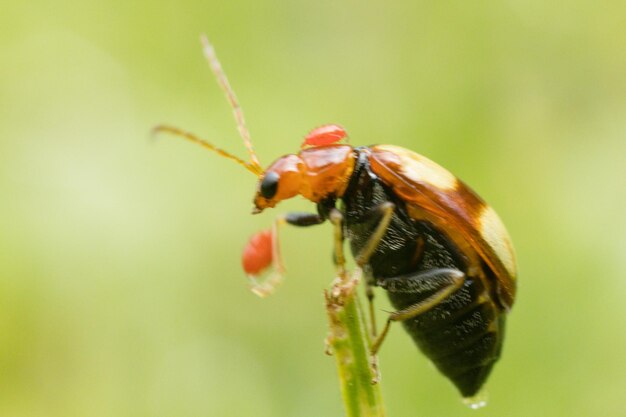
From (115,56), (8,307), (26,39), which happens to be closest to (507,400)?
(8,307)

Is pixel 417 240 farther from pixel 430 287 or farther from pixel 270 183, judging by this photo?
pixel 270 183

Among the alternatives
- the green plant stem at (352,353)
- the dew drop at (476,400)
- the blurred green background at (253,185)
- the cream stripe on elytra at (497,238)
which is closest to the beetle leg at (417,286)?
the cream stripe on elytra at (497,238)

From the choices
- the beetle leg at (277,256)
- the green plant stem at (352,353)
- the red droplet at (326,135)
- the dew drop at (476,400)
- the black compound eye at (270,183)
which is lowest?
the dew drop at (476,400)

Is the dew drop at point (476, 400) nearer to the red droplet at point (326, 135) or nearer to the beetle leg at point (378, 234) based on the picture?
the beetle leg at point (378, 234)

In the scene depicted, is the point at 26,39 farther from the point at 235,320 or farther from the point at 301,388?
the point at 301,388

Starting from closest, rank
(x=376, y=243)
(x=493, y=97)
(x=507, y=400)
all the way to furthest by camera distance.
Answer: (x=376, y=243) < (x=507, y=400) < (x=493, y=97)

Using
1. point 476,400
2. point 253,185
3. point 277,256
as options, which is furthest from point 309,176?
point 253,185

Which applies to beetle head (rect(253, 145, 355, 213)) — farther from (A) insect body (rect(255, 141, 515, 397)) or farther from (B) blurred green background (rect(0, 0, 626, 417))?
(B) blurred green background (rect(0, 0, 626, 417))

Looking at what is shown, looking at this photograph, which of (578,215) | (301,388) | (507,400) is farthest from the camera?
(578,215)
